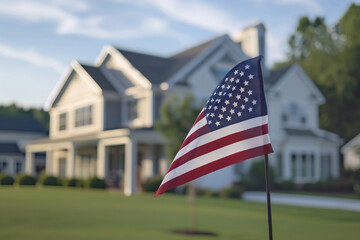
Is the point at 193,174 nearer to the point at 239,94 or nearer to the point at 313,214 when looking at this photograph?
the point at 239,94

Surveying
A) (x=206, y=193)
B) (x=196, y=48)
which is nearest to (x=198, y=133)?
(x=206, y=193)

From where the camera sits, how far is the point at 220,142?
5.93 meters

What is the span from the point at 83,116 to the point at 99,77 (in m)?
2.99

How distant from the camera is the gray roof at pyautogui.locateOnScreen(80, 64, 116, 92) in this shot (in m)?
30.6

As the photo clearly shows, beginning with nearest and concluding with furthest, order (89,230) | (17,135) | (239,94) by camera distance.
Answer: (239,94), (89,230), (17,135)

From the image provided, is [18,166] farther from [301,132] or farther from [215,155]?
[215,155]

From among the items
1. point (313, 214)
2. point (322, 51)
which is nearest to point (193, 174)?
point (313, 214)

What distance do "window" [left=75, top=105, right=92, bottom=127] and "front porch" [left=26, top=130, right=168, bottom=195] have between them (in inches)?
64.4

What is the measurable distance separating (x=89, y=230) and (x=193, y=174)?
631 centimetres

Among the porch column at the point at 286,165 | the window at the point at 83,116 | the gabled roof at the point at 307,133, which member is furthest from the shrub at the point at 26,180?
the gabled roof at the point at 307,133

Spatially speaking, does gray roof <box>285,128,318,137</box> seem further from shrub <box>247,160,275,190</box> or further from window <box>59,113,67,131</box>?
window <box>59,113,67,131</box>

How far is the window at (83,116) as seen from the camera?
1253 inches

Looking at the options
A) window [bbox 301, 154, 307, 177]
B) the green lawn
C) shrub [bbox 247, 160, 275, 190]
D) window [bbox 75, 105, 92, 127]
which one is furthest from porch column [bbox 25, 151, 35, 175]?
window [bbox 301, 154, 307, 177]

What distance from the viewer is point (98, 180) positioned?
2705 centimetres
